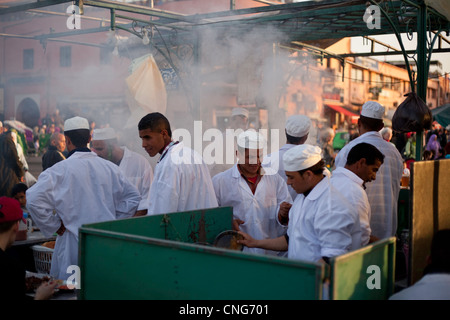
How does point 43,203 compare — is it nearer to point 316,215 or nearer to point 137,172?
point 137,172

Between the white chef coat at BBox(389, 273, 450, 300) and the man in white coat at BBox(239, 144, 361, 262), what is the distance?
0.40 m

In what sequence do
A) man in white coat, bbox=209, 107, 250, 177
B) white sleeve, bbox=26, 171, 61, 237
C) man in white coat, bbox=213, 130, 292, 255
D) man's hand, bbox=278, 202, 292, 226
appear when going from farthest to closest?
man in white coat, bbox=209, 107, 250, 177 < man in white coat, bbox=213, 130, 292, 255 < man's hand, bbox=278, 202, 292, 226 < white sleeve, bbox=26, 171, 61, 237

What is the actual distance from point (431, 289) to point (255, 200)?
6.01ft

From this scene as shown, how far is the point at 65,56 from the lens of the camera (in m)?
28.9

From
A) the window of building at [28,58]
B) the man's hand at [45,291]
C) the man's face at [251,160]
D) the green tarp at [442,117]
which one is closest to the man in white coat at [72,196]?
the man's hand at [45,291]

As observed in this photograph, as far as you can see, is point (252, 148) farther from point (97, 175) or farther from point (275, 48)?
point (275, 48)

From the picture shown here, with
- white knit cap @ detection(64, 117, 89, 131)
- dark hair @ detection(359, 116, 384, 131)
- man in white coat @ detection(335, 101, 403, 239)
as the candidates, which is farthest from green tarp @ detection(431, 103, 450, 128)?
white knit cap @ detection(64, 117, 89, 131)

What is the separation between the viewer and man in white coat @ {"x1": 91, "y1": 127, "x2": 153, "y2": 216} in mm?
5312

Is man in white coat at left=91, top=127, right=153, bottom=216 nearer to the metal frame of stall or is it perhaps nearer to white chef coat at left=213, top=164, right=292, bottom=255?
the metal frame of stall

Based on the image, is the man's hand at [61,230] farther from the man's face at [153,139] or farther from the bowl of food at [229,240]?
the bowl of food at [229,240]

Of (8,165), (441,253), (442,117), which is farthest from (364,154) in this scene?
(442,117)

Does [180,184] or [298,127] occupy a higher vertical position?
[298,127]

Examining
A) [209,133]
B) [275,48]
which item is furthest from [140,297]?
[275,48]

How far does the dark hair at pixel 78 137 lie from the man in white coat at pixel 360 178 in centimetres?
196
